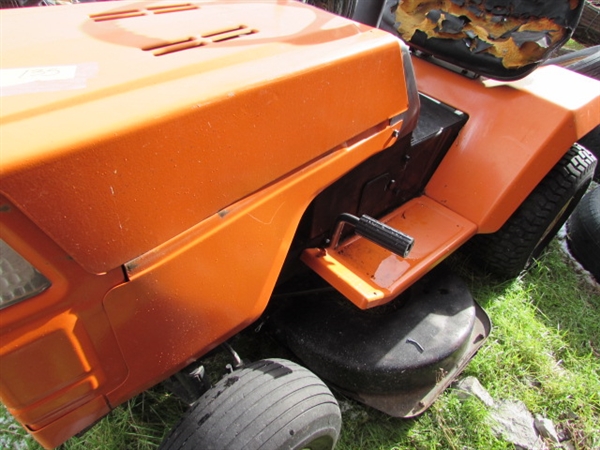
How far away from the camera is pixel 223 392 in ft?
3.12

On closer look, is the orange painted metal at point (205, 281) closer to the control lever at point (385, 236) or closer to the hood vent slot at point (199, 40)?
the control lever at point (385, 236)

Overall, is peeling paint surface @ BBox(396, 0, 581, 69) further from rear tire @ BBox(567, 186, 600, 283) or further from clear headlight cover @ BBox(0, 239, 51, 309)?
clear headlight cover @ BBox(0, 239, 51, 309)

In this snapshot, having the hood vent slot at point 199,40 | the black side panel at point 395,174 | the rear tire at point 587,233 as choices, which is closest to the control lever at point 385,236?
the black side panel at point 395,174

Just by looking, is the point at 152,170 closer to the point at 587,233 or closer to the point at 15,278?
the point at 15,278

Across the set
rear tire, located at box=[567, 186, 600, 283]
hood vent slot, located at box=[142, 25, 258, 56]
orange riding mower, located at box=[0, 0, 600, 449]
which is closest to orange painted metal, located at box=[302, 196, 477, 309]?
orange riding mower, located at box=[0, 0, 600, 449]

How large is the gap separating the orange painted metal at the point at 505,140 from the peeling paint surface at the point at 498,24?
126 millimetres

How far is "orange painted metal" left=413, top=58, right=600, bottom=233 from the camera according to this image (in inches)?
56.4

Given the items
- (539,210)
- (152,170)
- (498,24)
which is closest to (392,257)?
(539,210)

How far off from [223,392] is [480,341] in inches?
38.8

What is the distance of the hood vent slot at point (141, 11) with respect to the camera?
1032 mm

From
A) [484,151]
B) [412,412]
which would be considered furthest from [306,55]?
[412,412]

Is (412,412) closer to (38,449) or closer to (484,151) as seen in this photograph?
(484,151)

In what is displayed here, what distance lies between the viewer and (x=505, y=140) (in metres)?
1.47

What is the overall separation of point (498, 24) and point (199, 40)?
1.10 meters
